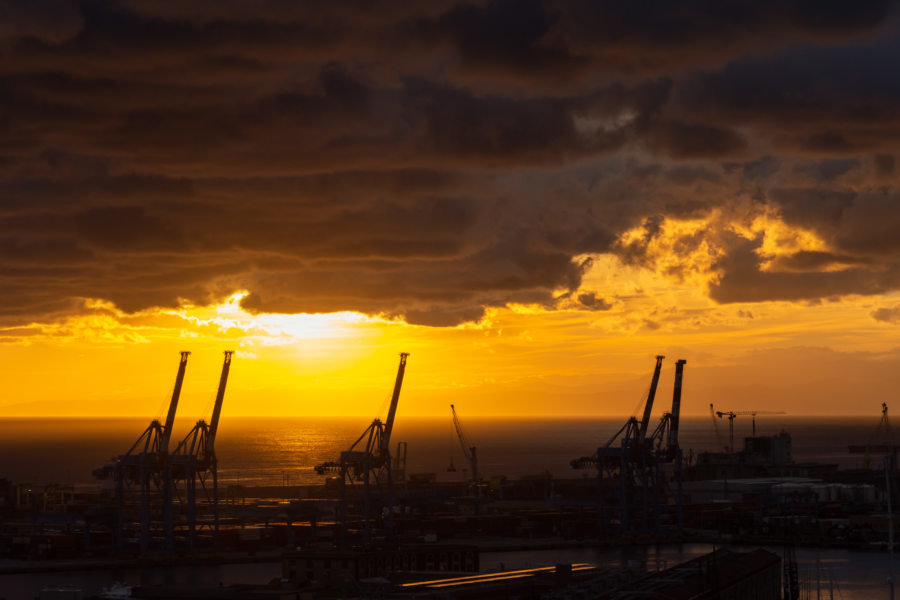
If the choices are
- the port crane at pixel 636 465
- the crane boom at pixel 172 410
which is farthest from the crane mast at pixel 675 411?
the crane boom at pixel 172 410

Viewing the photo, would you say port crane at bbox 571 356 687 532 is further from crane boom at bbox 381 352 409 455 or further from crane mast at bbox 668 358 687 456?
crane boom at bbox 381 352 409 455

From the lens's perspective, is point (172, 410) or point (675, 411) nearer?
point (172, 410)

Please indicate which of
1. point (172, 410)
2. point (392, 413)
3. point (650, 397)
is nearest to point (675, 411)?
point (650, 397)

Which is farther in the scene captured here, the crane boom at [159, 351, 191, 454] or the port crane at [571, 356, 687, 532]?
the port crane at [571, 356, 687, 532]

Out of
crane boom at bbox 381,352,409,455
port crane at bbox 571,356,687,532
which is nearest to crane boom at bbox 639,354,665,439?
port crane at bbox 571,356,687,532

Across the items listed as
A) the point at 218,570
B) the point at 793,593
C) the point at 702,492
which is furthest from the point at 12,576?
the point at 702,492

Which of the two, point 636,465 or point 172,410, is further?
point 636,465

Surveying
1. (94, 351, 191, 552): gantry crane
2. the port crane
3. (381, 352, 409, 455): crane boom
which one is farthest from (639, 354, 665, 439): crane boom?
(94, 351, 191, 552): gantry crane

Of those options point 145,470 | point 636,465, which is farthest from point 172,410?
point 636,465

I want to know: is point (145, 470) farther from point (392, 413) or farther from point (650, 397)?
point (650, 397)

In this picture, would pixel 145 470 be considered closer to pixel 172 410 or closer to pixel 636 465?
pixel 172 410

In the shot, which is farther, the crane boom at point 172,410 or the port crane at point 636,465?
the port crane at point 636,465

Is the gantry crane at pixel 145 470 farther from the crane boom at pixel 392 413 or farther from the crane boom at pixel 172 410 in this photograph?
the crane boom at pixel 392 413

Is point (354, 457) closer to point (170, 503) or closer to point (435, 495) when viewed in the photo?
point (170, 503)
